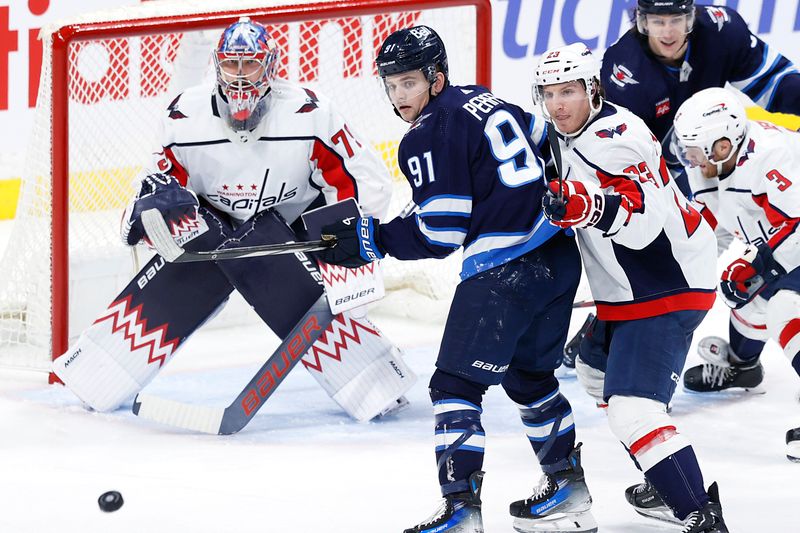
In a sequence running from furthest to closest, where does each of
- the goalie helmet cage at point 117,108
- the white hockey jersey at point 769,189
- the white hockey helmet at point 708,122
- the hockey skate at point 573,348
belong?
1. the hockey skate at point 573,348
2. the goalie helmet cage at point 117,108
3. the white hockey jersey at point 769,189
4. the white hockey helmet at point 708,122

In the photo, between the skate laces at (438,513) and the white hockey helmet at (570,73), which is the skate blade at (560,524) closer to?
the skate laces at (438,513)

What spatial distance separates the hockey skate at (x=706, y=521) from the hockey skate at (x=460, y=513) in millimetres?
414

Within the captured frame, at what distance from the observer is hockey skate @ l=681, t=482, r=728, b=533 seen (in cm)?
276

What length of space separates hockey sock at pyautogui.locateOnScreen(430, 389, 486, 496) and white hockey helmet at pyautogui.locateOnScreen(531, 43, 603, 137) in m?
0.62

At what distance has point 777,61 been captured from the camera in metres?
4.09

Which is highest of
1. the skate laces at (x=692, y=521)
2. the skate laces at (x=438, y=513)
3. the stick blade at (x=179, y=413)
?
the skate laces at (x=692, y=521)

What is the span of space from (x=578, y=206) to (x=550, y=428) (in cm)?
62

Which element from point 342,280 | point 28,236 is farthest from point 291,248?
point 28,236

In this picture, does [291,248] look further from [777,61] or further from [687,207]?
[777,61]

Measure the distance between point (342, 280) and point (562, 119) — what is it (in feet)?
3.58

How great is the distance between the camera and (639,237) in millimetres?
2803

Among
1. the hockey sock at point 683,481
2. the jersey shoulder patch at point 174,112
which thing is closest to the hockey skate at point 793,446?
the hockey sock at point 683,481

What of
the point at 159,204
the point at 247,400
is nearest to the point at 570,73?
the point at 159,204

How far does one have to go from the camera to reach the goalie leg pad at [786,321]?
3541 mm
